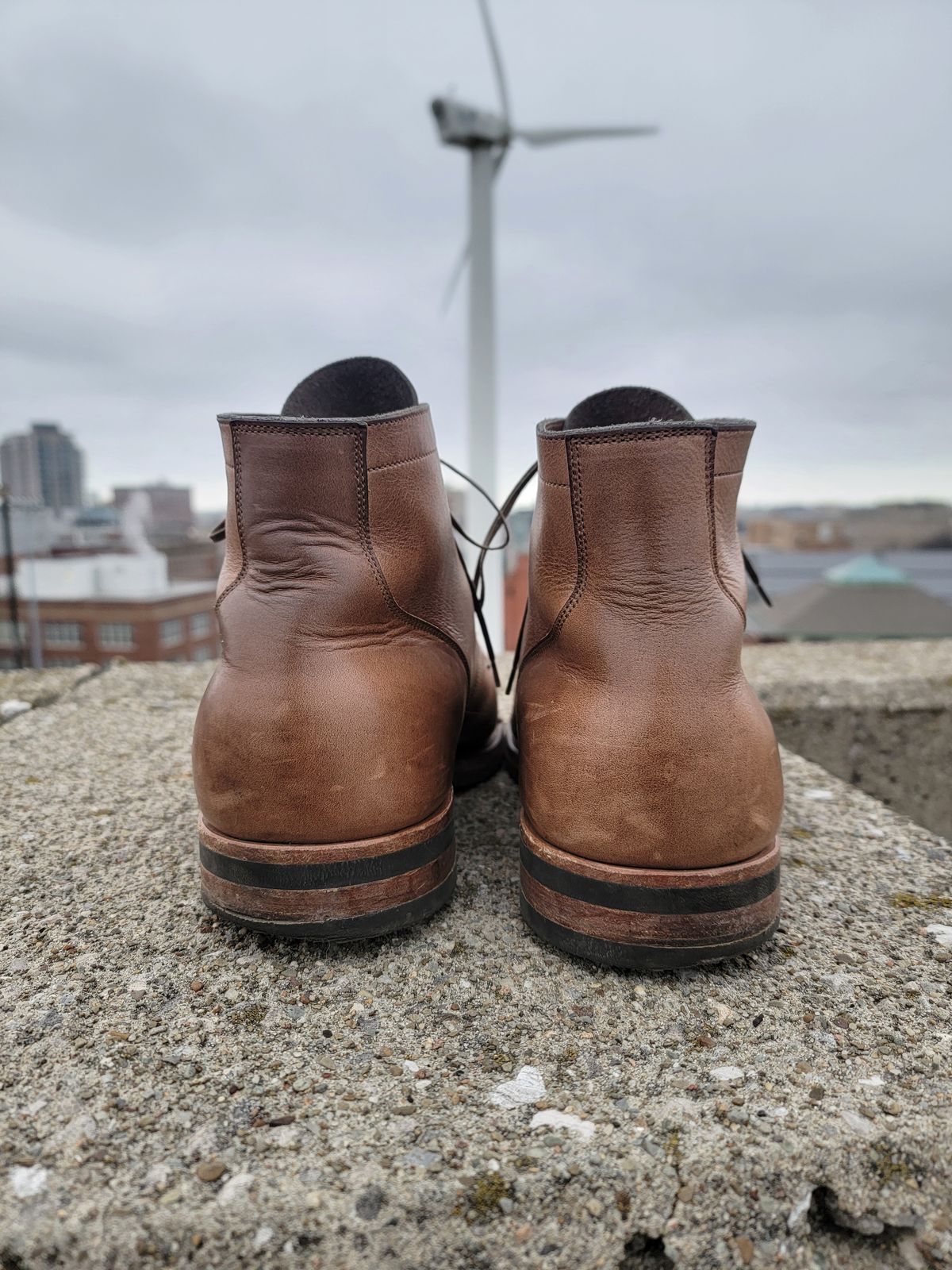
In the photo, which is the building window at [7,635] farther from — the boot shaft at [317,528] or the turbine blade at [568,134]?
the turbine blade at [568,134]

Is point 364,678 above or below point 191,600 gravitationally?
above

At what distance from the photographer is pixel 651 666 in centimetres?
107

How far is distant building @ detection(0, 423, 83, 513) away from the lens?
14.4 ft

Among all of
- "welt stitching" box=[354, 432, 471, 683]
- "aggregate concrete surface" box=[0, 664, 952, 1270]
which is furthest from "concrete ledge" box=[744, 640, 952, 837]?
"welt stitching" box=[354, 432, 471, 683]

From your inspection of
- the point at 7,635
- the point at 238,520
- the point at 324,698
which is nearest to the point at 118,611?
the point at 7,635

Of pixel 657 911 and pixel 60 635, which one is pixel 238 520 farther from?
pixel 60 635

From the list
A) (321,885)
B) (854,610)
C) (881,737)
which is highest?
(321,885)

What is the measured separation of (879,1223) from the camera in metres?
0.75

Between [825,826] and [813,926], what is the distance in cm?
45

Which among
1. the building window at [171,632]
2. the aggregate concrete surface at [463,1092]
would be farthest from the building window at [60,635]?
the aggregate concrete surface at [463,1092]

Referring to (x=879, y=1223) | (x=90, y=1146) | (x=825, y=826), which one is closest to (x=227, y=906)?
(x=90, y=1146)

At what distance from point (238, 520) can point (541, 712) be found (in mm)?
493

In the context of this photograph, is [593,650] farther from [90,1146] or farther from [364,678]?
[90,1146]

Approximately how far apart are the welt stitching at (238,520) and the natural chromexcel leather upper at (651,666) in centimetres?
41
